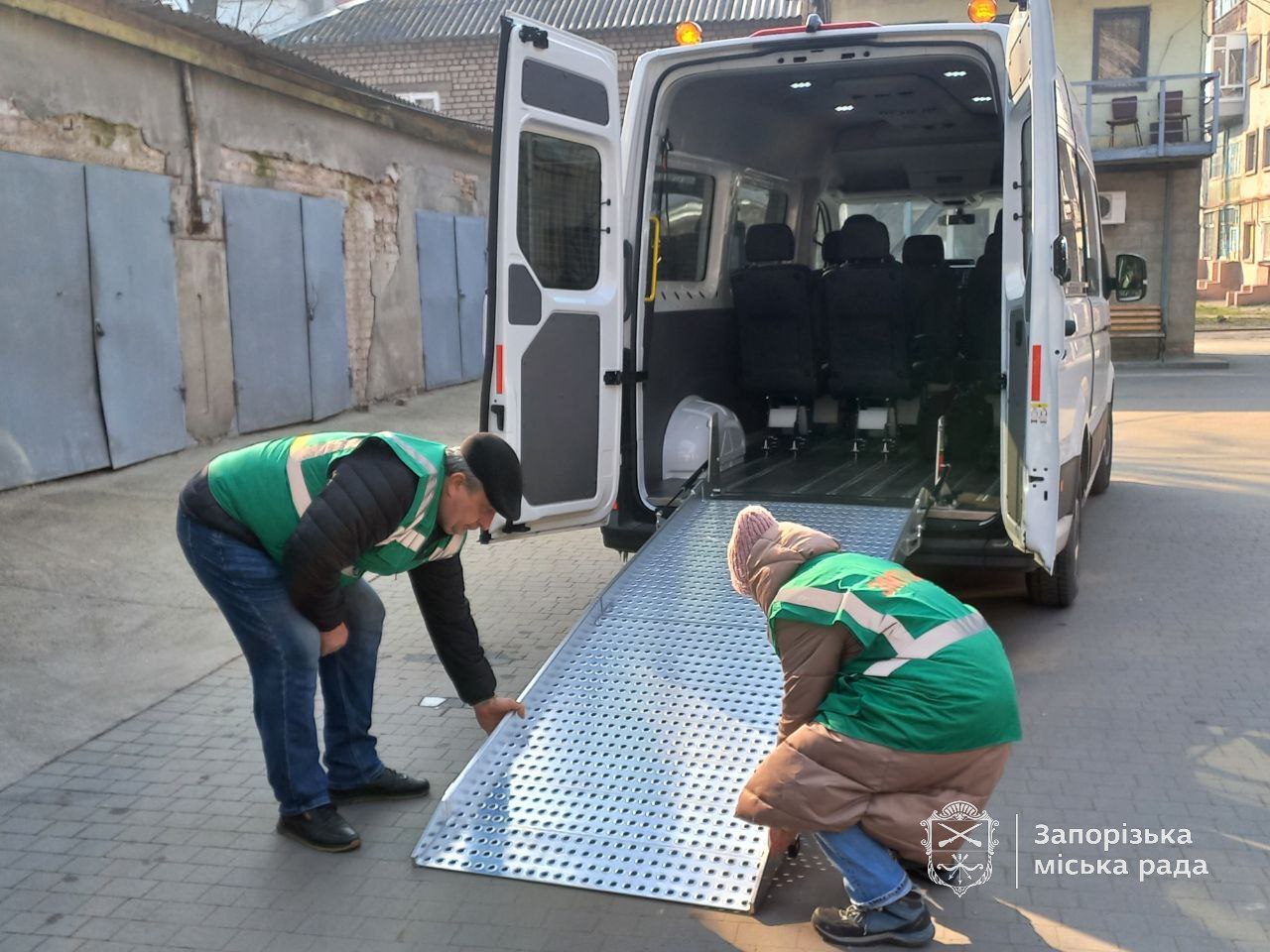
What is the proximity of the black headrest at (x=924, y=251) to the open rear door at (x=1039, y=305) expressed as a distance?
2.84 m

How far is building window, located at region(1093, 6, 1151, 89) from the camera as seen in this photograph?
67.9 ft

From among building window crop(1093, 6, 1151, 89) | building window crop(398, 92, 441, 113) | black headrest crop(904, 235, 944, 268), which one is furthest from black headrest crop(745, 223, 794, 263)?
building window crop(398, 92, 441, 113)

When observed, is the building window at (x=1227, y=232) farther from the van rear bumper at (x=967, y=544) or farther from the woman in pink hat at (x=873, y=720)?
the woman in pink hat at (x=873, y=720)

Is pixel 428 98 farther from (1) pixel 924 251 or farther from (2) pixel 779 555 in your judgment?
(2) pixel 779 555

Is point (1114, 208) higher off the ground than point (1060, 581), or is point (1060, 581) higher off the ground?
point (1114, 208)

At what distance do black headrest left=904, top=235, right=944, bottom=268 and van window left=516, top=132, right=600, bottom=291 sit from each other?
300 cm

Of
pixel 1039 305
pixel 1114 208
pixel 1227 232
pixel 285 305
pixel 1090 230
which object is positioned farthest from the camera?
pixel 1227 232

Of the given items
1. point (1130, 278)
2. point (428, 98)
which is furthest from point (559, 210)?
point (428, 98)

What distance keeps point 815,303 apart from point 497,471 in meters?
4.25

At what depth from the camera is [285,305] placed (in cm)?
1066

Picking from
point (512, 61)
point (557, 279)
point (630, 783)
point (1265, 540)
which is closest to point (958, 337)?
point (1265, 540)

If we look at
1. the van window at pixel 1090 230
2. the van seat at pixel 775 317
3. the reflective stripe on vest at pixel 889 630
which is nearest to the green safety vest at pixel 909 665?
the reflective stripe on vest at pixel 889 630

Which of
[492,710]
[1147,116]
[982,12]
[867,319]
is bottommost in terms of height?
[492,710]

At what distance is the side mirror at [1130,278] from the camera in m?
7.68
